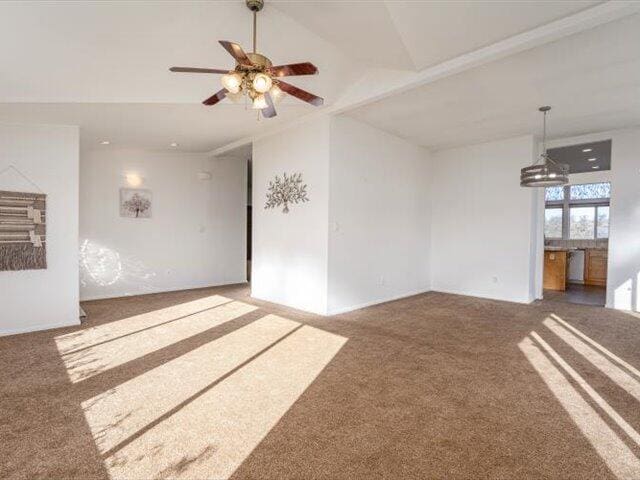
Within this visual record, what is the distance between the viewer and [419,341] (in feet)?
12.7

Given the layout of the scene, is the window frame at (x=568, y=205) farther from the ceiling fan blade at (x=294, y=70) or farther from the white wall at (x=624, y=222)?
the ceiling fan blade at (x=294, y=70)

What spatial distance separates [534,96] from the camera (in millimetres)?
4250

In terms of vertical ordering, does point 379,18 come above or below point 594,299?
above

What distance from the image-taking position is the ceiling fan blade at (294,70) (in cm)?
249

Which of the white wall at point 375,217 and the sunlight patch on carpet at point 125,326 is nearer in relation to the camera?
the sunlight patch on carpet at point 125,326

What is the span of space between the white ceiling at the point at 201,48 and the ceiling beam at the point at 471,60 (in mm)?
75

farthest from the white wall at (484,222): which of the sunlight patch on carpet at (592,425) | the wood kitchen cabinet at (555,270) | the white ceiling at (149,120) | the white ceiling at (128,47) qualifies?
the white ceiling at (128,47)

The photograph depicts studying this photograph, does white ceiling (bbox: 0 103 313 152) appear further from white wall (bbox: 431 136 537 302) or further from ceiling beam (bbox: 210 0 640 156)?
white wall (bbox: 431 136 537 302)

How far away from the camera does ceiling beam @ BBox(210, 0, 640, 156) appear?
260 cm

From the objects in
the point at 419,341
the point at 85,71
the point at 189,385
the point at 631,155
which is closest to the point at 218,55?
the point at 85,71

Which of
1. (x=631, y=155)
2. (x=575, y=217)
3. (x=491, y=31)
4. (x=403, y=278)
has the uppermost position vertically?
(x=491, y=31)

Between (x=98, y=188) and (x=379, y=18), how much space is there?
5.52 metres

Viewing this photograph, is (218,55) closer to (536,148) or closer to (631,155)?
(536,148)

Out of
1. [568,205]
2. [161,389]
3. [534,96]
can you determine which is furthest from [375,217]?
[568,205]
